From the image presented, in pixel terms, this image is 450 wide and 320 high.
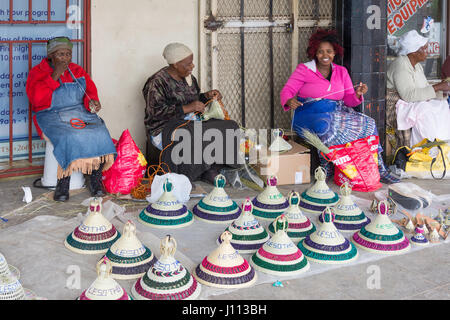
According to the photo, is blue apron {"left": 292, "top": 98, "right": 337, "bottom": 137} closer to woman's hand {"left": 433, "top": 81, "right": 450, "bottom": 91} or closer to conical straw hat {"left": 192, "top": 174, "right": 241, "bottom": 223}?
woman's hand {"left": 433, "top": 81, "right": 450, "bottom": 91}

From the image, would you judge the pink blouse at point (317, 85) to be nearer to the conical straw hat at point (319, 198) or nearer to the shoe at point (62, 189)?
the conical straw hat at point (319, 198)

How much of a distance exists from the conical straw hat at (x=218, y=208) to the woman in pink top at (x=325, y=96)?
5.00 ft

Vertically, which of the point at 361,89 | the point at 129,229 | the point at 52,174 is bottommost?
the point at 129,229

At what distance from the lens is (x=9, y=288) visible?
10.4 ft

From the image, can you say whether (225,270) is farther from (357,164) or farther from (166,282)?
(357,164)

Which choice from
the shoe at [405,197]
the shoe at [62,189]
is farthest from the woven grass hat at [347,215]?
the shoe at [62,189]

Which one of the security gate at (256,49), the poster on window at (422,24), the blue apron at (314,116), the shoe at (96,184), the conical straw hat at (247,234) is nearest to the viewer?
the conical straw hat at (247,234)

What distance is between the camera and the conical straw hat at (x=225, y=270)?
350 cm

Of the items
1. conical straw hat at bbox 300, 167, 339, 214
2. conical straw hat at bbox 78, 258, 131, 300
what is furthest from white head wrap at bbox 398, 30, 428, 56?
conical straw hat at bbox 78, 258, 131, 300

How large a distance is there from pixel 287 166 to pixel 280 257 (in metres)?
2.17

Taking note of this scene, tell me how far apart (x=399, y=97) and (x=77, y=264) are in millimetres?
4144

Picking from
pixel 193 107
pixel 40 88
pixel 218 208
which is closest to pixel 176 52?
pixel 193 107

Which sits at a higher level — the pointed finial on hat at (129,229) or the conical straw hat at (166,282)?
the pointed finial on hat at (129,229)

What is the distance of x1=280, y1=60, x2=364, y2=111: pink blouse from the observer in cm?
600
